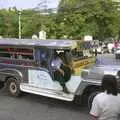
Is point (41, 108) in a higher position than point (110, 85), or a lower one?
lower

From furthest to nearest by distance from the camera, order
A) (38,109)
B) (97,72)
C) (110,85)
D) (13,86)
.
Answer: (13,86), (38,109), (97,72), (110,85)

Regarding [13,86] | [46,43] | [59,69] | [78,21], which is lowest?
[13,86]

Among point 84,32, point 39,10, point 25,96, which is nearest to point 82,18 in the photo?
point 84,32

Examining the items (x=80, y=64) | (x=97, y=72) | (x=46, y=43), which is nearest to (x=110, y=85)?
(x=97, y=72)

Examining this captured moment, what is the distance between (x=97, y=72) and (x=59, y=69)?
1361mm

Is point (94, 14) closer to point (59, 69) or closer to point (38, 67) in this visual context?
point (38, 67)

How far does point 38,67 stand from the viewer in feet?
33.9

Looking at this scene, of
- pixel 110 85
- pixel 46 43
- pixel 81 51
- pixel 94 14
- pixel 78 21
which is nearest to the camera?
pixel 110 85

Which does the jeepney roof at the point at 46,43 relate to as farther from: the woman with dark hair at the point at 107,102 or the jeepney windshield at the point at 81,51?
the woman with dark hair at the point at 107,102

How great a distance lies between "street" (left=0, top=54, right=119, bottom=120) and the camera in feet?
29.9

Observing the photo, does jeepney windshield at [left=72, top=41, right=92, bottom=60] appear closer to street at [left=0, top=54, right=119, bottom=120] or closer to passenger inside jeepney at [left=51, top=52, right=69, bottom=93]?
passenger inside jeepney at [left=51, top=52, right=69, bottom=93]

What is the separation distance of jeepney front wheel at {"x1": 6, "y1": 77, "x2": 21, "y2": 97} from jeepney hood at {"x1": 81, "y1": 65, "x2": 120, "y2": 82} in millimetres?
2656

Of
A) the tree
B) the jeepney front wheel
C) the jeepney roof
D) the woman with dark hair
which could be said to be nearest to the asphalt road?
the jeepney front wheel

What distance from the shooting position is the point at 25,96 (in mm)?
11398
